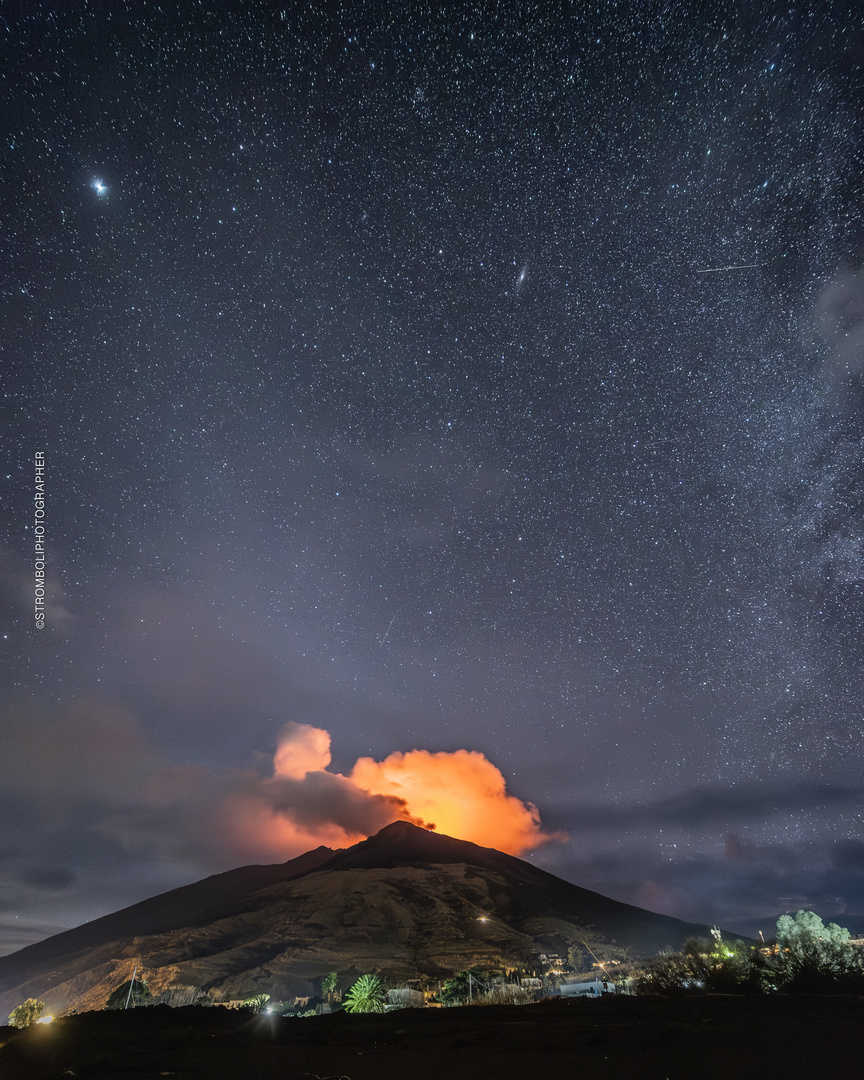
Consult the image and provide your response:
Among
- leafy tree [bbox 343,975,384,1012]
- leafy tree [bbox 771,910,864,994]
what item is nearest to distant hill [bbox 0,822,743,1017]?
leafy tree [bbox 343,975,384,1012]

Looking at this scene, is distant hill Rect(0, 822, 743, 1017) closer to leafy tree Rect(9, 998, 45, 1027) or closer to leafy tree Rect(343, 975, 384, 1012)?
leafy tree Rect(343, 975, 384, 1012)

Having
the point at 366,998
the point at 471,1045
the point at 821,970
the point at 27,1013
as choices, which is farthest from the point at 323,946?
the point at 471,1045

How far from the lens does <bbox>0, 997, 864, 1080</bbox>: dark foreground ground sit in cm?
1308

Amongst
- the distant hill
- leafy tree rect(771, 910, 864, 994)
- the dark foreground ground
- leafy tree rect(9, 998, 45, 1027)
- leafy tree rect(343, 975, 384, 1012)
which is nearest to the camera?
the dark foreground ground

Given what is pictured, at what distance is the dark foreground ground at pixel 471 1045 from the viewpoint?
13078 mm

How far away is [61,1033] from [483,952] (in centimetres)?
15158

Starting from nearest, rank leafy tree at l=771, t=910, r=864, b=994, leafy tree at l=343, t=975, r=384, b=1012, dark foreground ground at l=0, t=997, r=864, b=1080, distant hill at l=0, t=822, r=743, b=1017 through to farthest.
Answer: dark foreground ground at l=0, t=997, r=864, b=1080
leafy tree at l=771, t=910, r=864, b=994
leafy tree at l=343, t=975, r=384, b=1012
distant hill at l=0, t=822, r=743, b=1017

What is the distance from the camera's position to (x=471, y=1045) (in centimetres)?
1652

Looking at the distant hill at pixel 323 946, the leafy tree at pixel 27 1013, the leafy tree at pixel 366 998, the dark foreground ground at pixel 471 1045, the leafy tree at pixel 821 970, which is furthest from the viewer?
the distant hill at pixel 323 946

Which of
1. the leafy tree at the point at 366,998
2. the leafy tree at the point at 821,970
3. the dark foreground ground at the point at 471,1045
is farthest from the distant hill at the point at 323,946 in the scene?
the dark foreground ground at the point at 471,1045

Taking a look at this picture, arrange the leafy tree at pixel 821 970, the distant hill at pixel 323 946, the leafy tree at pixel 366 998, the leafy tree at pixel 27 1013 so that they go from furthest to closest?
the distant hill at pixel 323 946
the leafy tree at pixel 366 998
the leafy tree at pixel 27 1013
the leafy tree at pixel 821 970

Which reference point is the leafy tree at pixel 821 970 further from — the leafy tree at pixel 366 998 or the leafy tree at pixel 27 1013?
the leafy tree at pixel 27 1013

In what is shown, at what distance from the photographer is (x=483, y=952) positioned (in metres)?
137

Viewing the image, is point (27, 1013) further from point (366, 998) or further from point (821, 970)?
point (821, 970)
